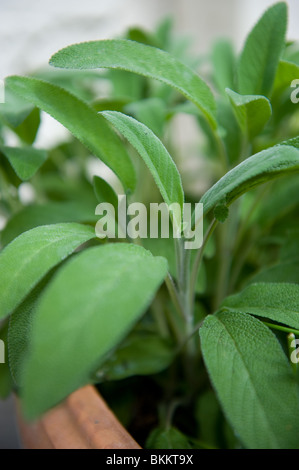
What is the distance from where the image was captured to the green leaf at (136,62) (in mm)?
386

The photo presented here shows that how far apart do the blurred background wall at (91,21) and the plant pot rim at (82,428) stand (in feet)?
2.73

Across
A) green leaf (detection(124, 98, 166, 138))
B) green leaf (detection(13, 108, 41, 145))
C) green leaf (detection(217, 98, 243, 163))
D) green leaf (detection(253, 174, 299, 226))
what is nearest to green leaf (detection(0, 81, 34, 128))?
green leaf (detection(13, 108, 41, 145))

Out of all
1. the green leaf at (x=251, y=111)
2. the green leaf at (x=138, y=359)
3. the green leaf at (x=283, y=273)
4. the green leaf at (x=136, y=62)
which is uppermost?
the green leaf at (x=136, y=62)

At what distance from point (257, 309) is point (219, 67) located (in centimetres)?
38

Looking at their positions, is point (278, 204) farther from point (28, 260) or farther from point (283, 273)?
point (28, 260)

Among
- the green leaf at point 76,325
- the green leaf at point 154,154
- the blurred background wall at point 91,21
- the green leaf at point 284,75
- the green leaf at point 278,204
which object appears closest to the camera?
the green leaf at point 76,325

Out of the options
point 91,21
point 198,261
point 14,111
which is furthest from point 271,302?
point 91,21

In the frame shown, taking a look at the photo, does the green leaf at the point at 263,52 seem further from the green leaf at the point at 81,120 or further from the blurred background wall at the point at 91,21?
the blurred background wall at the point at 91,21

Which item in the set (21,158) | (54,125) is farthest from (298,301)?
(54,125)

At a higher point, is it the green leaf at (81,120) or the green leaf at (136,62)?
the green leaf at (136,62)

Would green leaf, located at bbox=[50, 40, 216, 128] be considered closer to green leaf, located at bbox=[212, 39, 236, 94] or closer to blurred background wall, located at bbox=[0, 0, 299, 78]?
green leaf, located at bbox=[212, 39, 236, 94]

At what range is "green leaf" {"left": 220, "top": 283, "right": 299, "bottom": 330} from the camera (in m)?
0.38

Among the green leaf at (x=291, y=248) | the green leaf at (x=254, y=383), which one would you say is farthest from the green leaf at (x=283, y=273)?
the green leaf at (x=254, y=383)

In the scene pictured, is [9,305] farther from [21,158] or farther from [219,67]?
[219,67]
